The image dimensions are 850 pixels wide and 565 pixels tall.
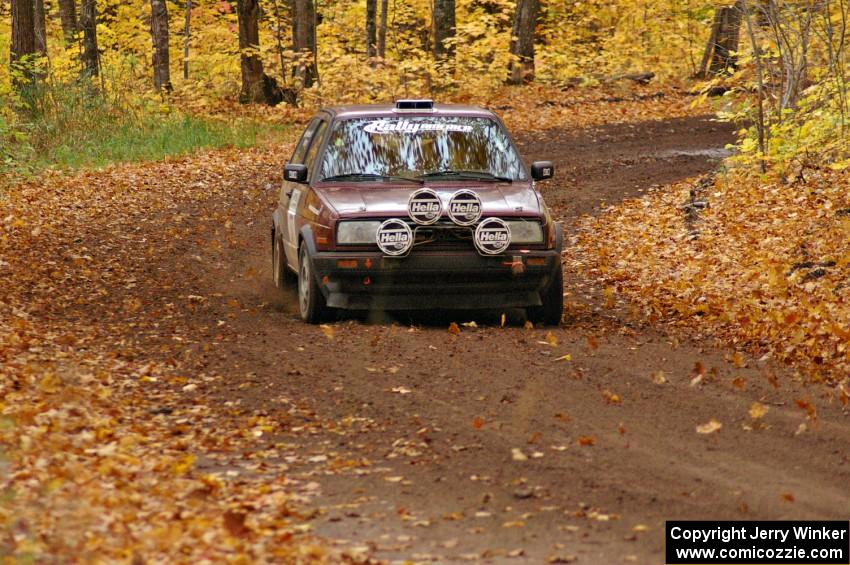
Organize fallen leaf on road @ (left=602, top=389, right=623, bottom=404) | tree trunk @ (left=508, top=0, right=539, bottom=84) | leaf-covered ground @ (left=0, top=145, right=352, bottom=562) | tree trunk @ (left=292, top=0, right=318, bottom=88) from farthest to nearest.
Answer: tree trunk @ (left=508, top=0, right=539, bottom=84) < tree trunk @ (left=292, top=0, right=318, bottom=88) < fallen leaf on road @ (left=602, top=389, right=623, bottom=404) < leaf-covered ground @ (left=0, top=145, right=352, bottom=562)

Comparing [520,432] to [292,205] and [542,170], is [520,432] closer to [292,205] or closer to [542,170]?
[542,170]

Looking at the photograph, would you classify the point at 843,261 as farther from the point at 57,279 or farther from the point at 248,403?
the point at 57,279

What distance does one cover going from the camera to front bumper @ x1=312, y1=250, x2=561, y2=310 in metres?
8.91

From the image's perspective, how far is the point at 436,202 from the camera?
8.95 meters

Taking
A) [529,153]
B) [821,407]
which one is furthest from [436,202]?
[529,153]

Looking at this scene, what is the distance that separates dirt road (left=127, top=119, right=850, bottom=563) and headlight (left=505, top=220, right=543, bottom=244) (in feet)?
2.48

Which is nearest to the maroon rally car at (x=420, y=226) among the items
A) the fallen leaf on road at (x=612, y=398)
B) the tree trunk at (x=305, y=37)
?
the fallen leaf on road at (x=612, y=398)

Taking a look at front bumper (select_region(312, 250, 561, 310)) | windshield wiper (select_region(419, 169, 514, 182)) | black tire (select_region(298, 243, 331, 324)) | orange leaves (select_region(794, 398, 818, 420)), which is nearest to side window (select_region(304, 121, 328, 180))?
black tire (select_region(298, 243, 331, 324))

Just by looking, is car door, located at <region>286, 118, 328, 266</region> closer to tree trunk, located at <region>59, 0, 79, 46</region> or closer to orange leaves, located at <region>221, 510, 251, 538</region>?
orange leaves, located at <region>221, 510, 251, 538</region>

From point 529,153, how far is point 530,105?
750 cm

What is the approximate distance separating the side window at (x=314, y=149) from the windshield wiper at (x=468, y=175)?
1103 mm

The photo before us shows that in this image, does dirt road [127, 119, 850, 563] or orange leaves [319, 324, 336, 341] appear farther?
orange leaves [319, 324, 336, 341]

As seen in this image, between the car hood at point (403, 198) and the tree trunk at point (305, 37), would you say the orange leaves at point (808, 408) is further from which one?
the tree trunk at point (305, 37)

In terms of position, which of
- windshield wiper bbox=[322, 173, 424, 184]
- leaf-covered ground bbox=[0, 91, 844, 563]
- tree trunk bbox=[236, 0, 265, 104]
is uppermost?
tree trunk bbox=[236, 0, 265, 104]
